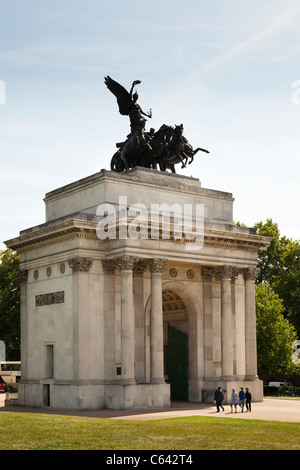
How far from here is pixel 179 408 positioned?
41.8 meters

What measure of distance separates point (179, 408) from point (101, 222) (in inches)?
450

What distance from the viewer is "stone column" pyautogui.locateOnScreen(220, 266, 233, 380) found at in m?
45.7

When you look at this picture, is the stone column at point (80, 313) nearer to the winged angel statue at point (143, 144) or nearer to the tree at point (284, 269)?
the winged angel statue at point (143, 144)

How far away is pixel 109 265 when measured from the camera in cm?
4288

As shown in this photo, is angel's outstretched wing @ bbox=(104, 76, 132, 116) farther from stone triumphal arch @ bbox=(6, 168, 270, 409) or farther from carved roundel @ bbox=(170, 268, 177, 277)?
carved roundel @ bbox=(170, 268, 177, 277)

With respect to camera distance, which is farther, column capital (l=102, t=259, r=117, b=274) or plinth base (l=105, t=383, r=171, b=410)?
column capital (l=102, t=259, r=117, b=274)

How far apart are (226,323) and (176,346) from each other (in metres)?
4.46

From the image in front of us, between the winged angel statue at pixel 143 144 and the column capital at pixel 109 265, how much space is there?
7.18m

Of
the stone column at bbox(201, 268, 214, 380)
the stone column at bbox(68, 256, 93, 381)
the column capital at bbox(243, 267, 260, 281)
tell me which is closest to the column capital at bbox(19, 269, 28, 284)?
the stone column at bbox(68, 256, 93, 381)

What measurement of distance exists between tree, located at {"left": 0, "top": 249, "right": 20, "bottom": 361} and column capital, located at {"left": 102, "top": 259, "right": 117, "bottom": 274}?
36.4 m

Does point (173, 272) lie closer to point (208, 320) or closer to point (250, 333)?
point (208, 320)

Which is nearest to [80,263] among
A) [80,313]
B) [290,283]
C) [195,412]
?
[80,313]
